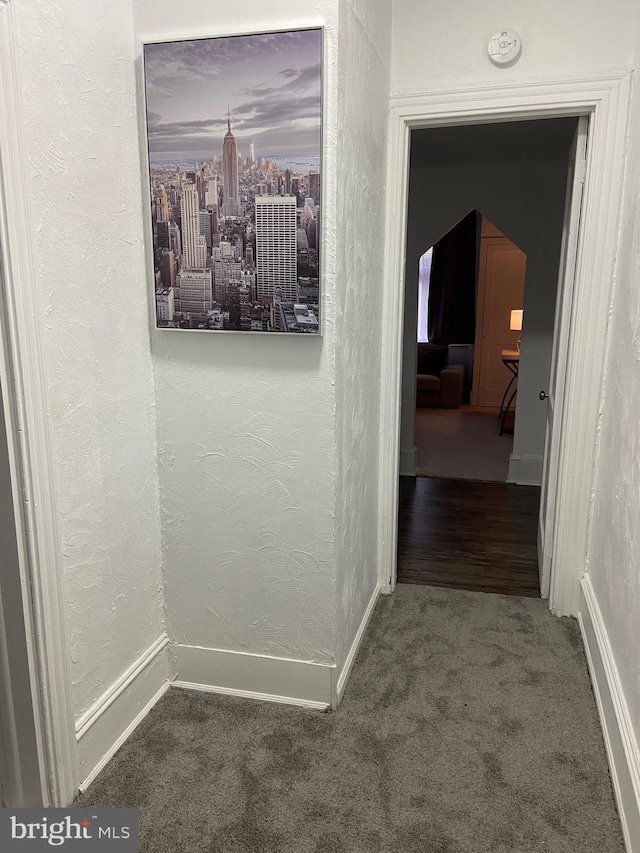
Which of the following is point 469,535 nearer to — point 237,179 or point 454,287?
point 237,179

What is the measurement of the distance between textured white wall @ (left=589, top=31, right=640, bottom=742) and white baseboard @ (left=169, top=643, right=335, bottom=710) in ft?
2.92

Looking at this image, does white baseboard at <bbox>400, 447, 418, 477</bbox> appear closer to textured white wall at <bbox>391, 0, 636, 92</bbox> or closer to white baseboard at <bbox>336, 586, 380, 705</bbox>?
white baseboard at <bbox>336, 586, 380, 705</bbox>

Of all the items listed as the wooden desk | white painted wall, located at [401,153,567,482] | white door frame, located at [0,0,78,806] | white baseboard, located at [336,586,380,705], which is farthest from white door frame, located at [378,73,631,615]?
the wooden desk

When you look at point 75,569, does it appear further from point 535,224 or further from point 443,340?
point 443,340

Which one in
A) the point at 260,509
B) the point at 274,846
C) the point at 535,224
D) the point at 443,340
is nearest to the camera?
the point at 274,846

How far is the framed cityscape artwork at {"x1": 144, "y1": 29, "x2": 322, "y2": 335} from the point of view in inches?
71.3

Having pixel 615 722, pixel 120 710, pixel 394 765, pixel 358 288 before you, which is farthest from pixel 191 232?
pixel 615 722

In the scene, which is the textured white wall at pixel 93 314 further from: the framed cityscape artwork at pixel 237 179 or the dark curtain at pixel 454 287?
the dark curtain at pixel 454 287

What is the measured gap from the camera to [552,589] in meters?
2.80

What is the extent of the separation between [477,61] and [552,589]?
2.12 m

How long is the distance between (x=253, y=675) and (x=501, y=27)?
2479 mm

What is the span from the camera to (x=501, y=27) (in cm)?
246

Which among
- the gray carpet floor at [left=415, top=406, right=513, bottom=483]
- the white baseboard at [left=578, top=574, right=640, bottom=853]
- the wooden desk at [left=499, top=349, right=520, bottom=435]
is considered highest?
the wooden desk at [left=499, top=349, right=520, bottom=435]

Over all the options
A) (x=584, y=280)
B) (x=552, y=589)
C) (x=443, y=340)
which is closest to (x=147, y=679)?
(x=552, y=589)
